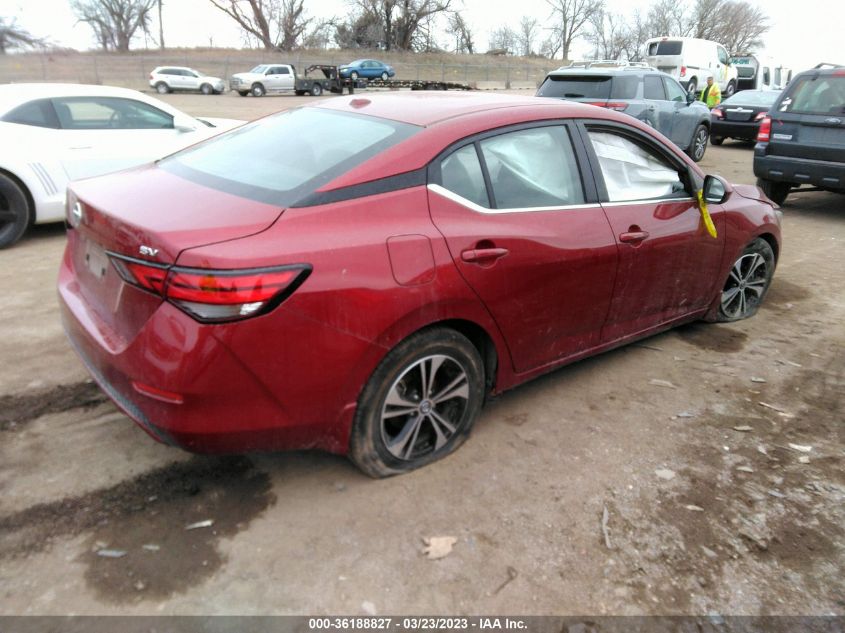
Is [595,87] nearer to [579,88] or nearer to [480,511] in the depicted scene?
[579,88]

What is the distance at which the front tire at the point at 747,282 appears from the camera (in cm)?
478

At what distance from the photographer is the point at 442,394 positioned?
297 cm

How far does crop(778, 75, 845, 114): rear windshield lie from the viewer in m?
8.07

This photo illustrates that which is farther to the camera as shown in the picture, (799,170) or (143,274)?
(799,170)

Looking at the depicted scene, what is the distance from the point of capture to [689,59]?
2253 cm

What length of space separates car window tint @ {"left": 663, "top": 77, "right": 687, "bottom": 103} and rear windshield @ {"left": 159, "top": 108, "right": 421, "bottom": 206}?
417 inches

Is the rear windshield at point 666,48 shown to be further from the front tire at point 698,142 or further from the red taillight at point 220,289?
the red taillight at point 220,289

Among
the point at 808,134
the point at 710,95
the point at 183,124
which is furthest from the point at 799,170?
the point at 710,95

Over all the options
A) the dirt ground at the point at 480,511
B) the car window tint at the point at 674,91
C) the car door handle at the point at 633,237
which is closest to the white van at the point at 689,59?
the car window tint at the point at 674,91

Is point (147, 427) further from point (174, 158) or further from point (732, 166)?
point (732, 166)

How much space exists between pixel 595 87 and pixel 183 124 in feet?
23.2

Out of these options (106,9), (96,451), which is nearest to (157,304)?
(96,451)

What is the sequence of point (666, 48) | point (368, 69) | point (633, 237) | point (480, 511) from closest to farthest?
point (480, 511)
point (633, 237)
point (666, 48)
point (368, 69)

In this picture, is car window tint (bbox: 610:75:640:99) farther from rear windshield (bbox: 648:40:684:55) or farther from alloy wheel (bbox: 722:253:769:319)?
rear windshield (bbox: 648:40:684:55)
